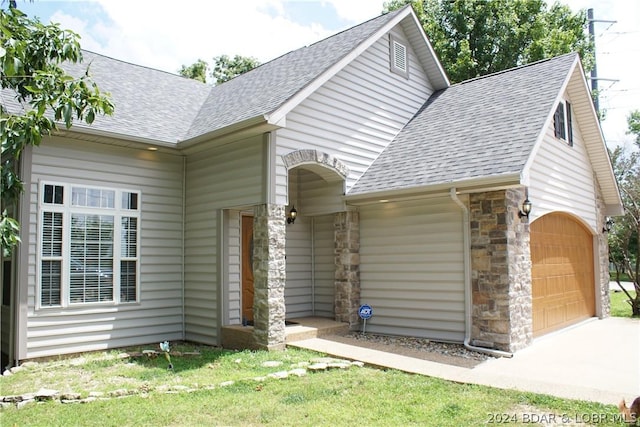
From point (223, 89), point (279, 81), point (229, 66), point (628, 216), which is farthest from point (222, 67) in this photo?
point (628, 216)

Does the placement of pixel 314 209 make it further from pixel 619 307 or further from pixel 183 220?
pixel 619 307

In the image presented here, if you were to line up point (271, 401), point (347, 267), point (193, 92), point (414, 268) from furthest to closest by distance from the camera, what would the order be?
point (193, 92) → point (347, 267) → point (414, 268) → point (271, 401)

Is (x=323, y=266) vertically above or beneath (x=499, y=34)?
beneath

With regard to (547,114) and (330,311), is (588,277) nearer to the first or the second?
(547,114)

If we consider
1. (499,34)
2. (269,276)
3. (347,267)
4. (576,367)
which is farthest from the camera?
(499,34)

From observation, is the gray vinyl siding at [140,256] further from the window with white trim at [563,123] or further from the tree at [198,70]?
the tree at [198,70]

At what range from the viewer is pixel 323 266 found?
1055 cm

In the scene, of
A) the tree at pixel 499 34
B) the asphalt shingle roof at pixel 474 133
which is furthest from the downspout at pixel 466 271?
the tree at pixel 499 34

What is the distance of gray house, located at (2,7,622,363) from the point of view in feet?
26.2

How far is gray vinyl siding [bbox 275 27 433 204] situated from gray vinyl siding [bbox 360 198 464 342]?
1.18 metres

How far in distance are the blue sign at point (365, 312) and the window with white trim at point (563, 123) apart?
16.9ft

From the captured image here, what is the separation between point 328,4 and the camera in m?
12.0

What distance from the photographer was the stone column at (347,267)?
9.61 metres

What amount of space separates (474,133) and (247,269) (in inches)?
194
